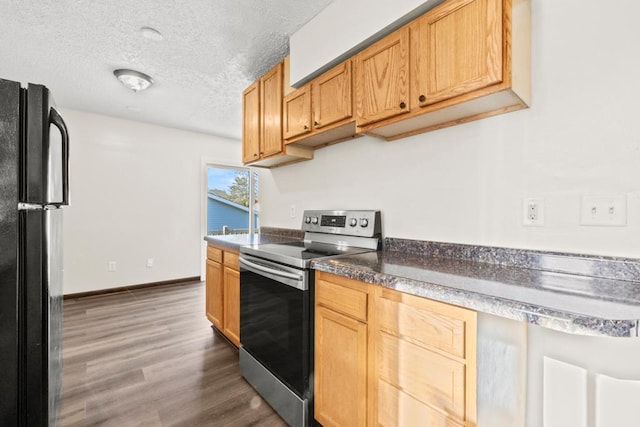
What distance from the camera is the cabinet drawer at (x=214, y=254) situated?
2.55 metres

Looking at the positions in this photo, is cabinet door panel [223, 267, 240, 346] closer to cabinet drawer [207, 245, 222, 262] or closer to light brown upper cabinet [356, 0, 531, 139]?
cabinet drawer [207, 245, 222, 262]

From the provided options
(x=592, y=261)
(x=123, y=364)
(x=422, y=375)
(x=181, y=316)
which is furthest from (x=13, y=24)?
(x=592, y=261)

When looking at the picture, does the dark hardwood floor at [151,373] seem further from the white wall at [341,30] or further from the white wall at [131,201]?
the white wall at [341,30]

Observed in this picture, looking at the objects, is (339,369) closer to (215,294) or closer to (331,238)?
(331,238)

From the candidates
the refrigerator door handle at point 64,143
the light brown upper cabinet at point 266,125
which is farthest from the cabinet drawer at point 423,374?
the light brown upper cabinet at point 266,125

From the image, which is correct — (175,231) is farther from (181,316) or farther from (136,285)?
(181,316)

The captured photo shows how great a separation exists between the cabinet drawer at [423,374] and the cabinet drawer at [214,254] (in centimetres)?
177

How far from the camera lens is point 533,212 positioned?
4.15 ft

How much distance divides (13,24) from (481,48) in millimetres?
2898

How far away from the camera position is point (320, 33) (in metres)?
1.87

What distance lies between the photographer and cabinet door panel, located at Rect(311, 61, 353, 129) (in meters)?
1.74

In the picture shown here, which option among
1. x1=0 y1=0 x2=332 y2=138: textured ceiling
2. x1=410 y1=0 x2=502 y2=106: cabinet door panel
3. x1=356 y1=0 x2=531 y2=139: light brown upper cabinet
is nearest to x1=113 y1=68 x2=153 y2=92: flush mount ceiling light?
x1=0 y1=0 x2=332 y2=138: textured ceiling

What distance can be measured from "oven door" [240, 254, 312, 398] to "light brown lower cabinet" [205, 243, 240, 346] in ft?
1.00

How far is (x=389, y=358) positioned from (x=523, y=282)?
56 centimetres
